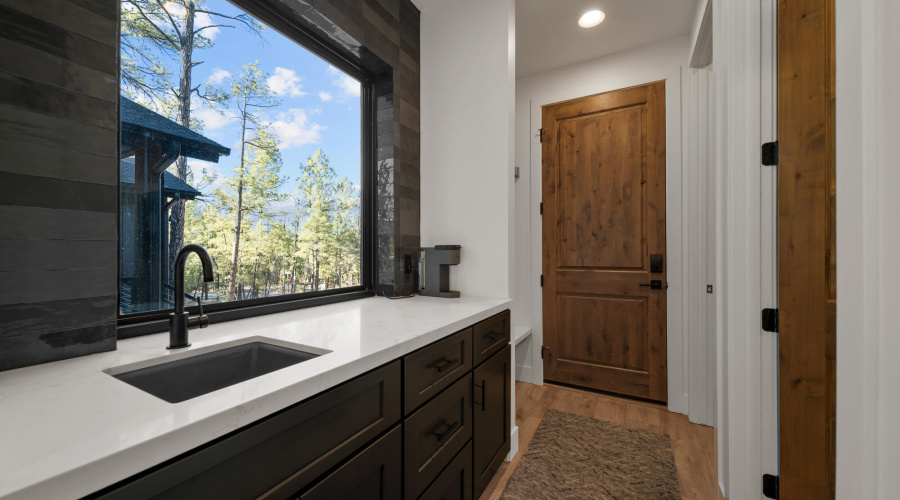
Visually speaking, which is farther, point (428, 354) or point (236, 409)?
point (428, 354)

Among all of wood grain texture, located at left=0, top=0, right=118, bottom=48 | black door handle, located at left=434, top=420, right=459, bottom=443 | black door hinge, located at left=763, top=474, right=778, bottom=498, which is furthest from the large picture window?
black door hinge, located at left=763, top=474, right=778, bottom=498

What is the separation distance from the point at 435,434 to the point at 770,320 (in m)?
1.26

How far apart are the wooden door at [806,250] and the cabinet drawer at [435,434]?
1126mm

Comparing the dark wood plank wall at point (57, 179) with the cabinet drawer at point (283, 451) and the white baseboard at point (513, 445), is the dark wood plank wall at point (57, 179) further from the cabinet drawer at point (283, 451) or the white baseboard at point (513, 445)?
the white baseboard at point (513, 445)

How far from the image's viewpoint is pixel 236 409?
627 millimetres

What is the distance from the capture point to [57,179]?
86 cm

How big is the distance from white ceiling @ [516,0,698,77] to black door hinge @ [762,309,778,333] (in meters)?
1.93

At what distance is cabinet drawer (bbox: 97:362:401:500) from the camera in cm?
56

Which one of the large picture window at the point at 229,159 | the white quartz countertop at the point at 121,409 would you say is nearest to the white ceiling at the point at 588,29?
the large picture window at the point at 229,159

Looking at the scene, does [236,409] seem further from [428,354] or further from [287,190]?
[287,190]

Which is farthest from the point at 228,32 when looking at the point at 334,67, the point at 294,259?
the point at 294,259

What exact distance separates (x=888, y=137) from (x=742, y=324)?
3.77ft

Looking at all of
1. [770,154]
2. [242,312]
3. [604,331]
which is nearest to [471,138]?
[770,154]

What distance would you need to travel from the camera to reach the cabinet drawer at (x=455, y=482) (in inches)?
48.0
